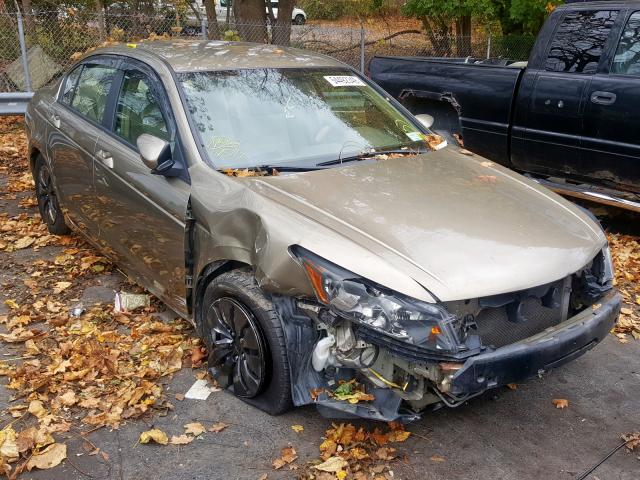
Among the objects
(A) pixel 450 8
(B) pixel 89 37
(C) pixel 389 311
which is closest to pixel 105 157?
(C) pixel 389 311

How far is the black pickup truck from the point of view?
5.66 metres

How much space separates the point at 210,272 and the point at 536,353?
1.73 metres

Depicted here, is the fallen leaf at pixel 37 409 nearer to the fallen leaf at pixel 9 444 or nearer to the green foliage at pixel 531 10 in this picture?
the fallen leaf at pixel 9 444

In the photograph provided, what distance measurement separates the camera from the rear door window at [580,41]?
A: 231 inches

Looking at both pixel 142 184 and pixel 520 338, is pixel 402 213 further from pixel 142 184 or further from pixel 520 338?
pixel 142 184

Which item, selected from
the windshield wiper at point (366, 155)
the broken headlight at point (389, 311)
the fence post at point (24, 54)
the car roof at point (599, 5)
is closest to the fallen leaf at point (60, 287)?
the windshield wiper at point (366, 155)

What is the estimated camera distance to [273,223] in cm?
319

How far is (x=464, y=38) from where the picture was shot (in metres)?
13.7

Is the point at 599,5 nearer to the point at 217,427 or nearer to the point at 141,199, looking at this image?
the point at 141,199

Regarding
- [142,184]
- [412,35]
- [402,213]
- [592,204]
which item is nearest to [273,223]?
[402,213]

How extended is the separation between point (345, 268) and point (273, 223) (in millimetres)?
482

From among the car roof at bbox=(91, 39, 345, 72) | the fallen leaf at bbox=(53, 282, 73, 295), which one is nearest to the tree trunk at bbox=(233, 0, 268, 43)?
the car roof at bbox=(91, 39, 345, 72)

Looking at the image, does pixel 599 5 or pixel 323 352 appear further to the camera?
pixel 599 5

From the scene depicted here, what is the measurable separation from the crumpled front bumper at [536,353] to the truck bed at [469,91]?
3.37m
